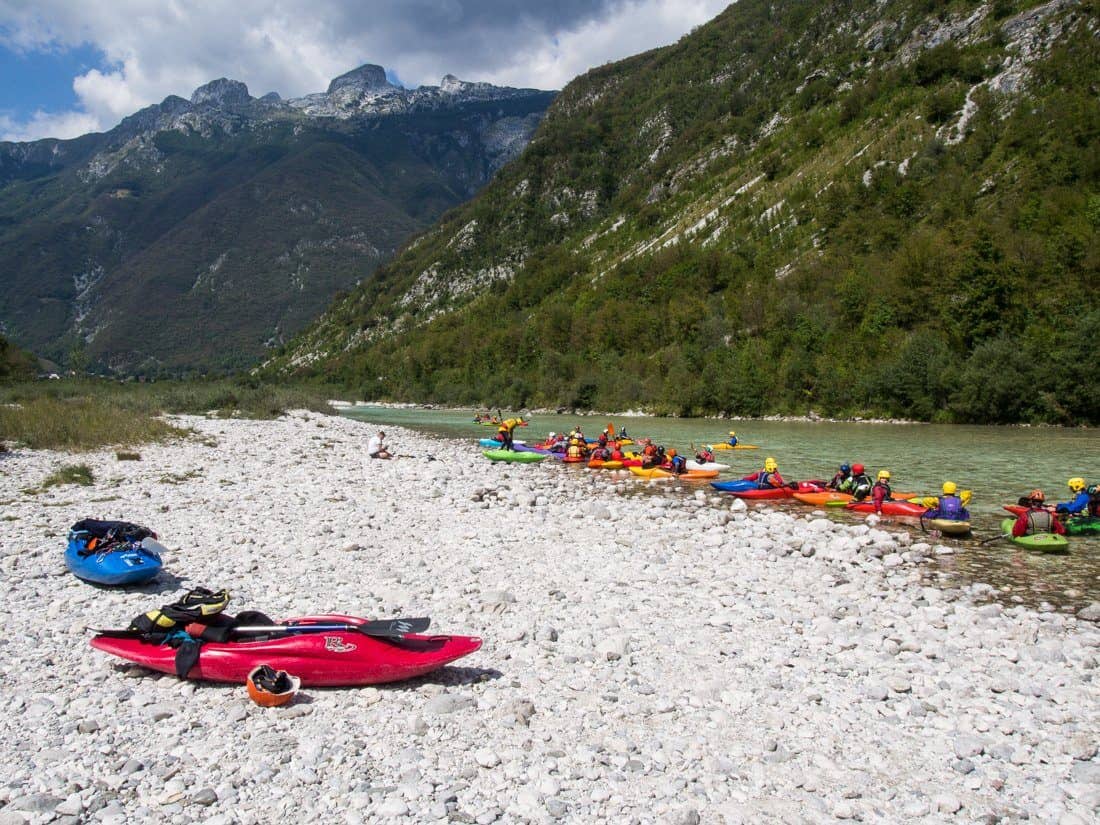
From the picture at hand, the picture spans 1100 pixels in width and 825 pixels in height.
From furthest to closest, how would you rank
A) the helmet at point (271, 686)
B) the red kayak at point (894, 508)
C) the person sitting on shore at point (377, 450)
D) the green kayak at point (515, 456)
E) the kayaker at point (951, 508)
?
the green kayak at point (515, 456), the person sitting on shore at point (377, 450), the red kayak at point (894, 508), the kayaker at point (951, 508), the helmet at point (271, 686)

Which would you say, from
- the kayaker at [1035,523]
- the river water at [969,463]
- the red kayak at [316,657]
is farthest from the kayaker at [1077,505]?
the red kayak at [316,657]

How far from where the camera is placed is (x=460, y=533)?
39.2 feet

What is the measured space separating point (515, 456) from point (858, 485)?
13.3 m

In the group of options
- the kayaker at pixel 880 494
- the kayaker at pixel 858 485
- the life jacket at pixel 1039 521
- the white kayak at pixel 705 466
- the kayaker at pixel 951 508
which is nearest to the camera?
the life jacket at pixel 1039 521

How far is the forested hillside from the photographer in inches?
1647

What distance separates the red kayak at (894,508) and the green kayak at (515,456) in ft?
42.8

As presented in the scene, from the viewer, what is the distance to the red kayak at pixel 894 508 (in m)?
13.1

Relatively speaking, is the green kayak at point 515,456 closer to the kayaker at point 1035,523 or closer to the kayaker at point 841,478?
the kayaker at point 841,478

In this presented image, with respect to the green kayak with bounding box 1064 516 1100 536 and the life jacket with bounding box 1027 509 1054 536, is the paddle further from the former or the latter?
the green kayak with bounding box 1064 516 1100 536

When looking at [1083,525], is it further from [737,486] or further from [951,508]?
[737,486]

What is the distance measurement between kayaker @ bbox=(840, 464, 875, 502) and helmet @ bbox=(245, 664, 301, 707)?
13250mm

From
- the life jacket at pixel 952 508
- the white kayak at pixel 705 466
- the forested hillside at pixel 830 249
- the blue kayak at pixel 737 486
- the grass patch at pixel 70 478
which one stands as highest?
the forested hillside at pixel 830 249

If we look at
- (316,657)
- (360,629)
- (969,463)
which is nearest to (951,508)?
(360,629)

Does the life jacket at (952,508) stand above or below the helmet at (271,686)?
above
